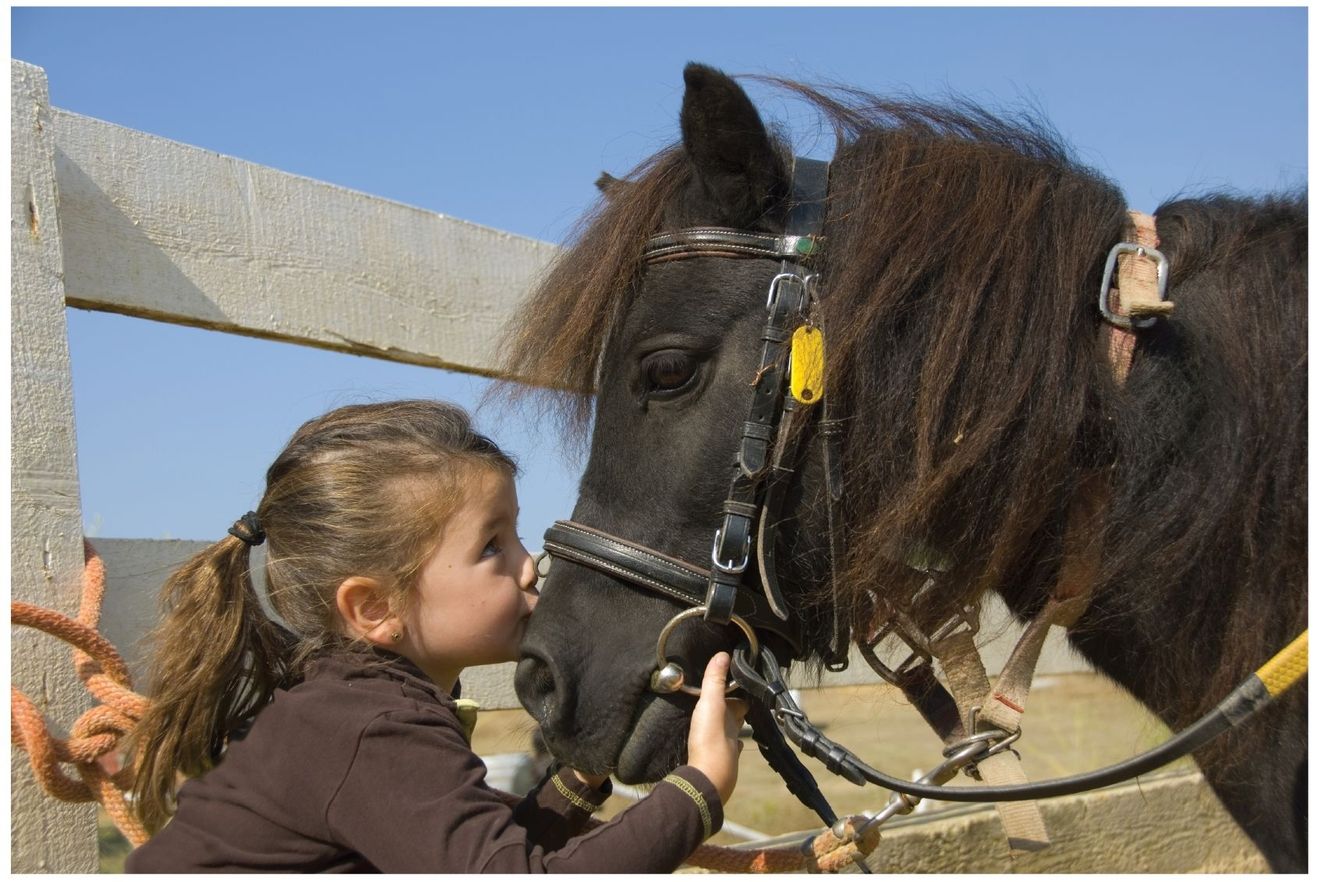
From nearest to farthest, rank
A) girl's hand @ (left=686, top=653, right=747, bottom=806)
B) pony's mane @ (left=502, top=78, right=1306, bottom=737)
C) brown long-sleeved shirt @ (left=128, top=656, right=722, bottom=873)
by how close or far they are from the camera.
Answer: brown long-sleeved shirt @ (left=128, top=656, right=722, bottom=873) → girl's hand @ (left=686, top=653, right=747, bottom=806) → pony's mane @ (left=502, top=78, right=1306, bottom=737)

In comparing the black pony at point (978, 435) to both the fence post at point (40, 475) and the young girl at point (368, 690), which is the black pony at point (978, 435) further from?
the fence post at point (40, 475)

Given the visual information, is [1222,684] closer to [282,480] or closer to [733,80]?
[733,80]

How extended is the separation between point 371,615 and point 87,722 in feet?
1.67

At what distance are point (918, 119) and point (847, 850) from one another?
4.37 feet

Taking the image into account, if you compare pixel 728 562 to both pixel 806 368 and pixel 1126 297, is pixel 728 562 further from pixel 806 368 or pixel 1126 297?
pixel 1126 297

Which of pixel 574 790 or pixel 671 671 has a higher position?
pixel 671 671

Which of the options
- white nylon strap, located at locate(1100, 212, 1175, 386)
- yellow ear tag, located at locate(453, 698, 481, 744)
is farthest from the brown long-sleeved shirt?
white nylon strap, located at locate(1100, 212, 1175, 386)

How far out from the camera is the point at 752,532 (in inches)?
69.5

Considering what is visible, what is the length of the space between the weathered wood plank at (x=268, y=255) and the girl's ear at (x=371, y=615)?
0.83m

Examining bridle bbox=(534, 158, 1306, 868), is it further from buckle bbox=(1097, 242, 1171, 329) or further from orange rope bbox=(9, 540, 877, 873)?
orange rope bbox=(9, 540, 877, 873)

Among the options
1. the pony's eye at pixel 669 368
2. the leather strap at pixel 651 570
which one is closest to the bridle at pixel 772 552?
the leather strap at pixel 651 570

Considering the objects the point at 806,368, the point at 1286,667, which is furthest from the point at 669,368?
the point at 1286,667

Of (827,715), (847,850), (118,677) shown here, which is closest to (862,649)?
(847,850)

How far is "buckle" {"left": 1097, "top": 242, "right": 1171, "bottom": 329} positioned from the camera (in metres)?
1.72
